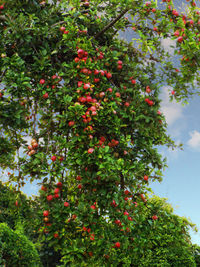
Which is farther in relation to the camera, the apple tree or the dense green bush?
the dense green bush

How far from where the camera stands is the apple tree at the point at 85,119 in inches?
156

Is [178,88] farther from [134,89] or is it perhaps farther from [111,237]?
[111,237]

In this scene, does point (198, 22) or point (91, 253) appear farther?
point (198, 22)

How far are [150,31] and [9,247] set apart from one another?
5507 millimetres

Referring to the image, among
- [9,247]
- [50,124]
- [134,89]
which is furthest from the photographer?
[9,247]

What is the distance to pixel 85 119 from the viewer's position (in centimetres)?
396

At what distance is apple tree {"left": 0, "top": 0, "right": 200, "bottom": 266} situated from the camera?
396 centimetres

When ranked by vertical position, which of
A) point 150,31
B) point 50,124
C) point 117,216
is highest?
point 150,31

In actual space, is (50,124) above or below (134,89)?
below

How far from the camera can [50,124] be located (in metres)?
4.61

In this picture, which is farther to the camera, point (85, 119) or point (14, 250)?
point (14, 250)

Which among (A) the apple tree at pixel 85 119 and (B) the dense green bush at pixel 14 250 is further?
(B) the dense green bush at pixel 14 250

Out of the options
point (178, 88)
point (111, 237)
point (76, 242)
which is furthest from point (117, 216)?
point (178, 88)

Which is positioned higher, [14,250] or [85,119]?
[85,119]
